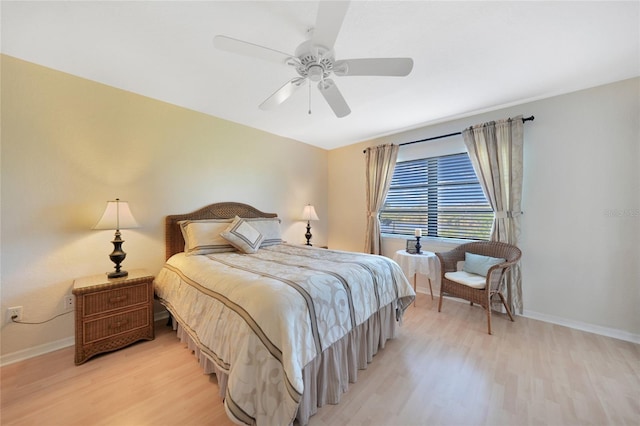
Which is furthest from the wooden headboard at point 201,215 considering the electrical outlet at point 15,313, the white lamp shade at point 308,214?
the electrical outlet at point 15,313

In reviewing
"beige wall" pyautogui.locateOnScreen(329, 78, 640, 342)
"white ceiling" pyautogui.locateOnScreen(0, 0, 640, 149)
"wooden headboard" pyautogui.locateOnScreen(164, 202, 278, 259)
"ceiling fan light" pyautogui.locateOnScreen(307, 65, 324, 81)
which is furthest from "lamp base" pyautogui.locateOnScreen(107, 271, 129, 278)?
"beige wall" pyautogui.locateOnScreen(329, 78, 640, 342)

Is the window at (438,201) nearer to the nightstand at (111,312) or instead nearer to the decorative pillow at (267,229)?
the decorative pillow at (267,229)

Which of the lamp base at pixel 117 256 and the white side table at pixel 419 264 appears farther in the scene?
the white side table at pixel 419 264

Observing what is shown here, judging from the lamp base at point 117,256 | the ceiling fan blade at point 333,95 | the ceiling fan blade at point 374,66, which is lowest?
the lamp base at point 117,256

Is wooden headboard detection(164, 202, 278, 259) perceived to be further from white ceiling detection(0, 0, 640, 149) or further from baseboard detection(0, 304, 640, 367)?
white ceiling detection(0, 0, 640, 149)

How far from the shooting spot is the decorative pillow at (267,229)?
10.3 feet

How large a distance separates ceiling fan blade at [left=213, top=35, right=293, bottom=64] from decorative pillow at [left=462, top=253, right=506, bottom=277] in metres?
2.93

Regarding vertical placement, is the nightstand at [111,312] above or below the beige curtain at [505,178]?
below

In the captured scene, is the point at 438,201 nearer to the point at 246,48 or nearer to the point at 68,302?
the point at 246,48

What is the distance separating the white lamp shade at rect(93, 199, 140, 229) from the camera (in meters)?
2.14

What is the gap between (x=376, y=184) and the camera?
13.4ft

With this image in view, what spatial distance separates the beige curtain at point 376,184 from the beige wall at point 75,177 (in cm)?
246

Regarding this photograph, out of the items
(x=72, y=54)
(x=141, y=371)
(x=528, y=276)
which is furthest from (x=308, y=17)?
(x=528, y=276)

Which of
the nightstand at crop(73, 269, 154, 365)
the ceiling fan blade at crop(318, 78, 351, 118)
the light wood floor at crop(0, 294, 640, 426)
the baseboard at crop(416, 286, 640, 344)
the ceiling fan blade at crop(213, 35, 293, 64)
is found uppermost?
the ceiling fan blade at crop(213, 35, 293, 64)
